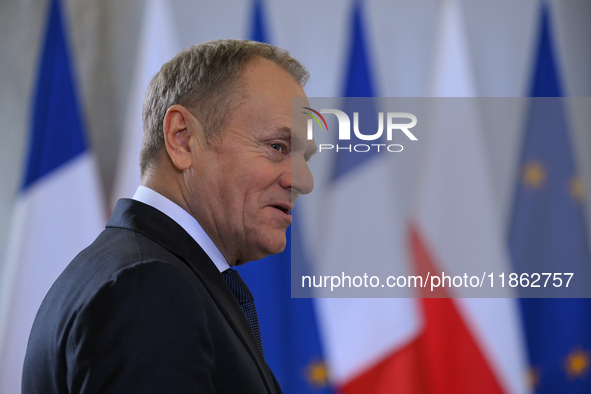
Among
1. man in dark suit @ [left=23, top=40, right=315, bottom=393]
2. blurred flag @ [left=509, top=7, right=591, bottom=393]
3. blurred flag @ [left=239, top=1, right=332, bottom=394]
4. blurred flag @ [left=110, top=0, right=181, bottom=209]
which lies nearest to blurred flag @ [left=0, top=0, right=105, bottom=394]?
blurred flag @ [left=110, top=0, right=181, bottom=209]

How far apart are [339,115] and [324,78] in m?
0.18

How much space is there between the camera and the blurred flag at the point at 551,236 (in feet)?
6.27

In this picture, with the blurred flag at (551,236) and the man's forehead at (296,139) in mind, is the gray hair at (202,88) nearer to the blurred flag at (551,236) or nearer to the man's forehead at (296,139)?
the man's forehead at (296,139)

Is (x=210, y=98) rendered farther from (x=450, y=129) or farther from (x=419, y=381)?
(x=419, y=381)

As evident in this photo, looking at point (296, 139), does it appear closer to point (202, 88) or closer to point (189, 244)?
point (202, 88)

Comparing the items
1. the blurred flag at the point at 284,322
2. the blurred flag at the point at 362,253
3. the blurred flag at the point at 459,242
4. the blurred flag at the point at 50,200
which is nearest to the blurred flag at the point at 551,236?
the blurred flag at the point at 459,242

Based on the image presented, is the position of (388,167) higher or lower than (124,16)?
lower

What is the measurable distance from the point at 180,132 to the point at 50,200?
4.33ft

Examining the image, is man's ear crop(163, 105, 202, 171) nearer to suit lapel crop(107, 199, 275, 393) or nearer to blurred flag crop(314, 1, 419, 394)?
suit lapel crop(107, 199, 275, 393)

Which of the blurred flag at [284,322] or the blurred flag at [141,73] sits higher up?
the blurred flag at [141,73]

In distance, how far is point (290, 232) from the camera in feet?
6.46

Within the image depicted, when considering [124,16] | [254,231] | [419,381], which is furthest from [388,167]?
[124,16]

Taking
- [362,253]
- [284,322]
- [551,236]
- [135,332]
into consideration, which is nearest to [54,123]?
[284,322]

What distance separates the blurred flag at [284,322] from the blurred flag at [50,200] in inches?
27.7
